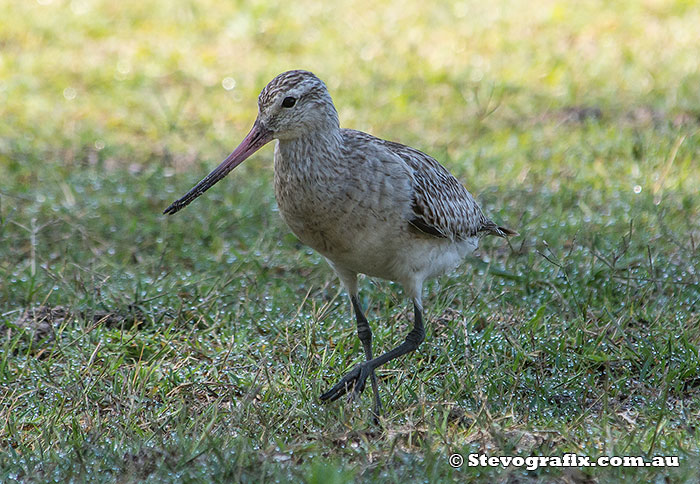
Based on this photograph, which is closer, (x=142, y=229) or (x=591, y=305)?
(x=591, y=305)

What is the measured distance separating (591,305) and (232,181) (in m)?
3.22

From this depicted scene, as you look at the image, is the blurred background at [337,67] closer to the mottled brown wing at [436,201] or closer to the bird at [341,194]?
the mottled brown wing at [436,201]

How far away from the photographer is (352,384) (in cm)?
469

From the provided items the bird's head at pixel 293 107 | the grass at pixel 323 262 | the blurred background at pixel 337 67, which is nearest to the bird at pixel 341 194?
the bird's head at pixel 293 107

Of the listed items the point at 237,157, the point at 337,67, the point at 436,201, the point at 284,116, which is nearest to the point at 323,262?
the point at 436,201

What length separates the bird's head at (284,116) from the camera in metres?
4.58

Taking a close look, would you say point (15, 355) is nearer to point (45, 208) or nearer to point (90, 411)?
point (90, 411)

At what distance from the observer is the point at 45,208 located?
7031 millimetres

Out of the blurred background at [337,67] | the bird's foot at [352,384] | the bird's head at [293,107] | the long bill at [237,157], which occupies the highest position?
the bird's head at [293,107]

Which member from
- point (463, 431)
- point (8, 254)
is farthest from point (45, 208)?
point (463, 431)

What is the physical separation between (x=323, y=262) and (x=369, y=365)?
69.2 inches

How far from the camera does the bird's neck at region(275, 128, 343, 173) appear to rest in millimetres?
4590

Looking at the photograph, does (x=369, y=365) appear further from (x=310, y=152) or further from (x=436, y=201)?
(x=310, y=152)

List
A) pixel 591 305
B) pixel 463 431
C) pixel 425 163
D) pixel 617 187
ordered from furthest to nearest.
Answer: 1. pixel 617 187
2. pixel 591 305
3. pixel 425 163
4. pixel 463 431
